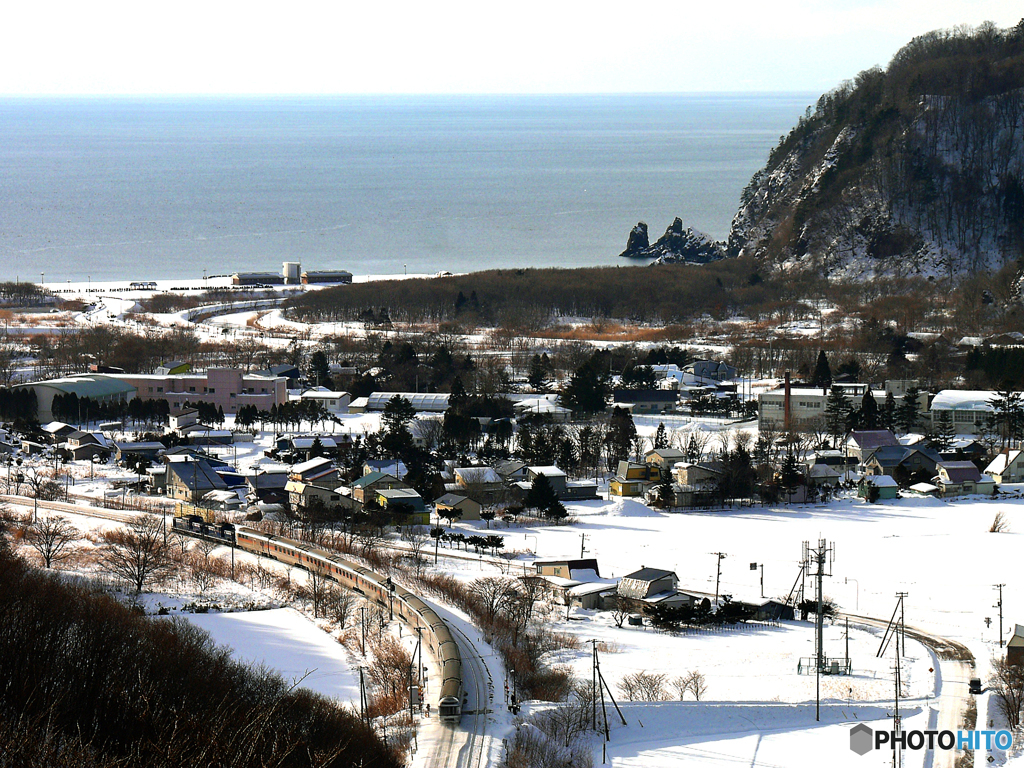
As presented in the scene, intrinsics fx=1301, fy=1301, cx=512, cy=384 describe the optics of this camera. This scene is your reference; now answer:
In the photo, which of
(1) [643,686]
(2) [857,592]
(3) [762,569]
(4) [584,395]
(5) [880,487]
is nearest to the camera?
(1) [643,686]

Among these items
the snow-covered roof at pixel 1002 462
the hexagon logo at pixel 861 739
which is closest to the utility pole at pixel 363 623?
the hexagon logo at pixel 861 739

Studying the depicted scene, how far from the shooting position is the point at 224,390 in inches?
1420

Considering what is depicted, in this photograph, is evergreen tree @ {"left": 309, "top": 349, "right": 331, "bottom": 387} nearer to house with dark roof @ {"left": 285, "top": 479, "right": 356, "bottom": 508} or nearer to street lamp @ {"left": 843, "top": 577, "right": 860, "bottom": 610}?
house with dark roof @ {"left": 285, "top": 479, "right": 356, "bottom": 508}

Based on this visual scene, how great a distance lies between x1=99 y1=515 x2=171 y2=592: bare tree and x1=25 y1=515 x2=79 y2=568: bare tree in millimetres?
631

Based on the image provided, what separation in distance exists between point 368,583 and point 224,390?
17.5 m

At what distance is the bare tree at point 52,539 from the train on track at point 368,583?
6.74ft

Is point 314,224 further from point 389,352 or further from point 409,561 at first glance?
point 409,561

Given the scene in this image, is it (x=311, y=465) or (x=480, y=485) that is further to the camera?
(x=311, y=465)

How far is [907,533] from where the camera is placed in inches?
934

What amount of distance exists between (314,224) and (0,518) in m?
74.5

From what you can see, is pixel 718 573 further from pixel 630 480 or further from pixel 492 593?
pixel 630 480

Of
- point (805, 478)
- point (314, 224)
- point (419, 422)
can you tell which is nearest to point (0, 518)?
point (419, 422)

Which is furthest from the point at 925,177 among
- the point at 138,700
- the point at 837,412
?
the point at 138,700

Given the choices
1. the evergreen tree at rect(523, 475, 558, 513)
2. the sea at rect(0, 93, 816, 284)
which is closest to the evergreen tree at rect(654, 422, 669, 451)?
the evergreen tree at rect(523, 475, 558, 513)
